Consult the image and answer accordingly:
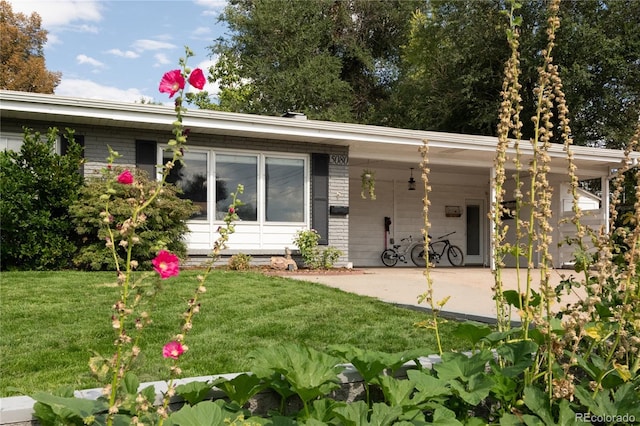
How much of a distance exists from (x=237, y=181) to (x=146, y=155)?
167 centimetres

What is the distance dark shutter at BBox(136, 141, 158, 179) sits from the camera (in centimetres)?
854

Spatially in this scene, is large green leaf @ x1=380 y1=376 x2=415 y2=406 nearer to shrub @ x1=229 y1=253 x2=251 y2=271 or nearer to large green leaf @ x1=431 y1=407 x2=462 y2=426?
large green leaf @ x1=431 y1=407 x2=462 y2=426

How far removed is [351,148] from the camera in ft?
34.3

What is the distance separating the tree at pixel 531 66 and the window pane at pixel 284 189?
10.7m

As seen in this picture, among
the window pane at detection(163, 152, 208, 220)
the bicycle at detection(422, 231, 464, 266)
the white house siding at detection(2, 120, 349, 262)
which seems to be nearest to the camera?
the white house siding at detection(2, 120, 349, 262)

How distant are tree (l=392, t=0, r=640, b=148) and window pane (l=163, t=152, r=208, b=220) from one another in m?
12.2

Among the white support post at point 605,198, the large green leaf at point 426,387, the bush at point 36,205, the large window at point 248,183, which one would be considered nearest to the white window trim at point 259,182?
the large window at point 248,183

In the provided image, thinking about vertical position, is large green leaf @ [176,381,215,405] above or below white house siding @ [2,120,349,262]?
below

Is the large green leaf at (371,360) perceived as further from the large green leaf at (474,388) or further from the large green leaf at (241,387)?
the large green leaf at (241,387)

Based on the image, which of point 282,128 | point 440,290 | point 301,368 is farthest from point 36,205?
point 301,368

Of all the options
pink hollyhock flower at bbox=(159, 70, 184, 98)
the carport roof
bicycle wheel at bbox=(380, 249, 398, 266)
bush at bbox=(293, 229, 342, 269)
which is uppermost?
the carport roof

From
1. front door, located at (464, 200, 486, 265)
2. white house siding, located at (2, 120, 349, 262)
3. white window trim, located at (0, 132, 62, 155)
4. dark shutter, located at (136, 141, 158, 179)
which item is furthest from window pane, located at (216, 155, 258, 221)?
front door, located at (464, 200, 486, 265)

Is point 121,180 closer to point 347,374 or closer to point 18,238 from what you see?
point 347,374

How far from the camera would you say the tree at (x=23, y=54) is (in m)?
23.4
